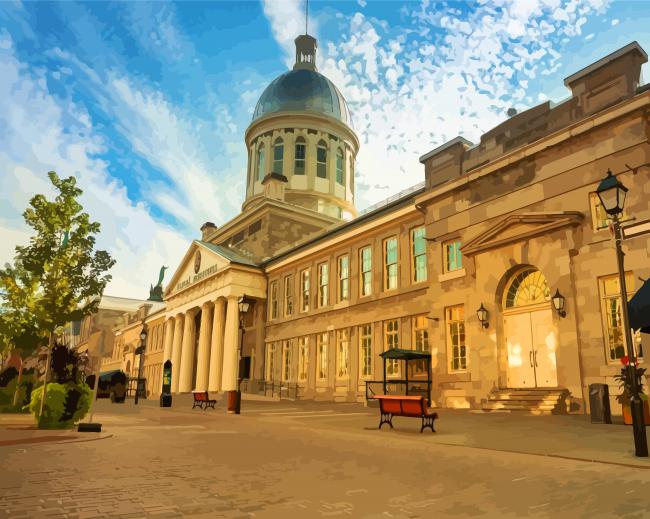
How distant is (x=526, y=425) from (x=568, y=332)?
427 cm

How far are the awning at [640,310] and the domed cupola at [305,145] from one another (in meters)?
42.1

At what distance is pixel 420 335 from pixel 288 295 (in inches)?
555

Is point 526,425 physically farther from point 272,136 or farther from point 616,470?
point 272,136

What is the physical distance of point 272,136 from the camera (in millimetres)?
54031

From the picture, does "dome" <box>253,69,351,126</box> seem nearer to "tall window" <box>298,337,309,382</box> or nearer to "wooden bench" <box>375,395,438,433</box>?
"tall window" <box>298,337,309,382</box>

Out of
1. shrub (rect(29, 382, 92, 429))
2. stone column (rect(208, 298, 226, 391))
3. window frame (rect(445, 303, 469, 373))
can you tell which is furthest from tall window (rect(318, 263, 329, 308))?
shrub (rect(29, 382, 92, 429))

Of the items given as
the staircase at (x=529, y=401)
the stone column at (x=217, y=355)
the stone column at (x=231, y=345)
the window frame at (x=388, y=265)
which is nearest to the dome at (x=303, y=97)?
the stone column at (x=217, y=355)

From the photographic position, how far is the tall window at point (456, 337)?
21.5 m

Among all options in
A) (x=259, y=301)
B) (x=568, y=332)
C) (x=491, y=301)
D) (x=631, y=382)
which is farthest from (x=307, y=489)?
(x=259, y=301)

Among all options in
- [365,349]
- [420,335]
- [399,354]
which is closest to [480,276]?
[399,354]

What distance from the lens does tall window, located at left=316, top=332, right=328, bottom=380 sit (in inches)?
1257

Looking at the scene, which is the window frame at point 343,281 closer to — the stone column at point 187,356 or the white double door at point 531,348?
the white double door at point 531,348

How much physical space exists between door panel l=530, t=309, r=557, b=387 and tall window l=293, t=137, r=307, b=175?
3653 cm

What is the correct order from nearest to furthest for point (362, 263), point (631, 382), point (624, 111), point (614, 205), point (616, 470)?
point (616, 470)
point (631, 382)
point (614, 205)
point (624, 111)
point (362, 263)
